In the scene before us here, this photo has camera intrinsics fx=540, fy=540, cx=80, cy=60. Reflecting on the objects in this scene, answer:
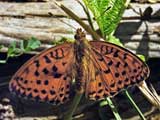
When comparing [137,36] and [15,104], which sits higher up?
[137,36]

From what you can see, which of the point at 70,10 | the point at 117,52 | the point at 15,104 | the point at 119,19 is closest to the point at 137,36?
the point at 119,19

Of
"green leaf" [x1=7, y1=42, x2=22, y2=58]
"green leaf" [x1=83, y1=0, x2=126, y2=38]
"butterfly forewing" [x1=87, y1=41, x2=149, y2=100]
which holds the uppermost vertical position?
"green leaf" [x1=83, y1=0, x2=126, y2=38]

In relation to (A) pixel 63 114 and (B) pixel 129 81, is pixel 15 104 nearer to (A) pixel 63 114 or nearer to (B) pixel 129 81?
(A) pixel 63 114

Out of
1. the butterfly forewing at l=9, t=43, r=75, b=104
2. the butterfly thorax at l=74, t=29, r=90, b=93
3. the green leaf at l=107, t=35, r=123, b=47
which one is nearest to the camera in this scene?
the butterfly forewing at l=9, t=43, r=75, b=104

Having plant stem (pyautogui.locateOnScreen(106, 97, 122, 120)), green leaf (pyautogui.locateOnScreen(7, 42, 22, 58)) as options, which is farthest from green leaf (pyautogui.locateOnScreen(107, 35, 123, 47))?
green leaf (pyautogui.locateOnScreen(7, 42, 22, 58))

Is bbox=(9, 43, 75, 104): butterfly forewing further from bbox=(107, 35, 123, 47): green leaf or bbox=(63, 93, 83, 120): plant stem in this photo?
bbox=(107, 35, 123, 47): green leaf

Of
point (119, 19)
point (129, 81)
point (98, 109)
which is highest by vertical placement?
point (119, 19)
